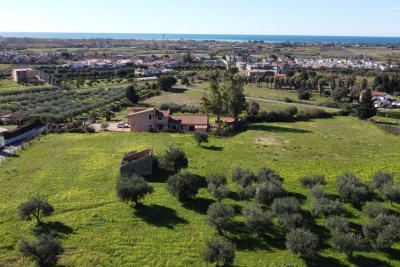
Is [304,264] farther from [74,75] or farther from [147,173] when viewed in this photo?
[74,75]

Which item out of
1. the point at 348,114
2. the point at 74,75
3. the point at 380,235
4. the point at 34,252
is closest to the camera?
the point at 34,252

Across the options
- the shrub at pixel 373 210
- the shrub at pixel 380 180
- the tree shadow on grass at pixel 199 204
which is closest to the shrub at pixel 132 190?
the tree shadow on grass at pixel 199 204

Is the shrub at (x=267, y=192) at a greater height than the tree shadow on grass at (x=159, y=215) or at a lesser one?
greater

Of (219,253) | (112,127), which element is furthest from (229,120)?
(219,253)

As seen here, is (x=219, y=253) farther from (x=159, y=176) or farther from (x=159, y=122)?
(x=159, y=122)

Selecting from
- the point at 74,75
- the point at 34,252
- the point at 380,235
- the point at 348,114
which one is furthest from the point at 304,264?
the point at 74,75

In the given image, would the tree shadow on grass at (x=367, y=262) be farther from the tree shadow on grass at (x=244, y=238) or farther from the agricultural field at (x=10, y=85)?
the agricultural field at (x=10, y=85)

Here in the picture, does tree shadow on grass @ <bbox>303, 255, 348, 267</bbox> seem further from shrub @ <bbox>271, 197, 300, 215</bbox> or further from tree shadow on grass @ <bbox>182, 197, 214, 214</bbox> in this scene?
tree shadow on grass @ <bbox>182, 197, 214, 214</bbox>
